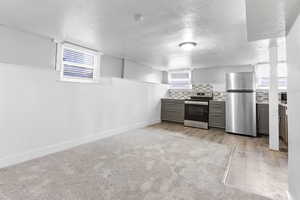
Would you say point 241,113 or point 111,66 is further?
point 111,66

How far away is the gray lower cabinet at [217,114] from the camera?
15.3ft

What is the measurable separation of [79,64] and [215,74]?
468 centimetres

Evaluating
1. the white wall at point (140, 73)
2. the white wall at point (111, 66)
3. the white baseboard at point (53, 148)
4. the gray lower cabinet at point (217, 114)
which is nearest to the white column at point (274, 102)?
the gray lower cabinet at point (217, 114)

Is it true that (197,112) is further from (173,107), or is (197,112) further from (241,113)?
(241,113)

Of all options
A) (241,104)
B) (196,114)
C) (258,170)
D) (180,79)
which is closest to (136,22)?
(258,170)

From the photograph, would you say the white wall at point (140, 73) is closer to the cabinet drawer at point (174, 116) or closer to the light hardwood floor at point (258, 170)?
the cabinet drawer at point (174, 116)

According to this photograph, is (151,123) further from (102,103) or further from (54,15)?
(54,15)

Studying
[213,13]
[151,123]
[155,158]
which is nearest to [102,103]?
[155,158]

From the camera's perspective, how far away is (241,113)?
4.09 m

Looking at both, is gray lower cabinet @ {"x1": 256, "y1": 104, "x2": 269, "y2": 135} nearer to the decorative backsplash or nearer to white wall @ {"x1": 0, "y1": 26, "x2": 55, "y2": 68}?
the decorative backsplash

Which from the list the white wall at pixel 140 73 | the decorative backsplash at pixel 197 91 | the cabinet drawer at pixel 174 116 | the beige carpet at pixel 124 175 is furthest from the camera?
the cabinet drawer at pixel 174 116

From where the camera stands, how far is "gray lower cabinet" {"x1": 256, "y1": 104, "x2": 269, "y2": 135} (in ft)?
13.4

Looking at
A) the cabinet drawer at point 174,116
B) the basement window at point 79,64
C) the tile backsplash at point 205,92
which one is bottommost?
the cabinet drawer at point 174,116

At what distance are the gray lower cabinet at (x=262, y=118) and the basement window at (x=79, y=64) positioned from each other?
4695mm
